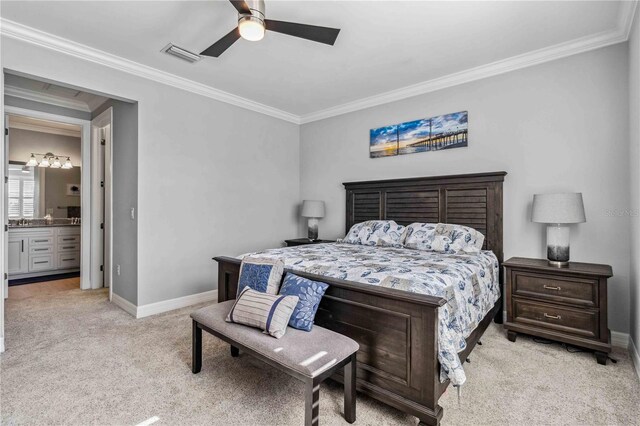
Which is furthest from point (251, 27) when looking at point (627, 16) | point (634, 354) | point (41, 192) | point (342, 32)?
point (41, 192)

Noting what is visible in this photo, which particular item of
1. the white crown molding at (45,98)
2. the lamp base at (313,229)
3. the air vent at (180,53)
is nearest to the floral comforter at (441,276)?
the lamp base at (313,229)

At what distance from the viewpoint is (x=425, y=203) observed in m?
3.85

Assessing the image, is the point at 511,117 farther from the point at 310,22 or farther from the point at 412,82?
the point at 310,22

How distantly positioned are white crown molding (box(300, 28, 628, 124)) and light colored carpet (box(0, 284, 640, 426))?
8.84 feet

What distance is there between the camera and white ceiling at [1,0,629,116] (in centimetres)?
246

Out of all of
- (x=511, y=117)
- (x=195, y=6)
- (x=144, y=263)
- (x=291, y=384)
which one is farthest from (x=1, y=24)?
(x=511, y=117)

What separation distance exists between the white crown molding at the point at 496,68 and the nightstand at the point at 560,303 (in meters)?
1.98

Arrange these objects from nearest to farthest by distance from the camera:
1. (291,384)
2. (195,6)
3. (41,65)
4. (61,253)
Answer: (291,384), (195,6), (41,65), (61,253)

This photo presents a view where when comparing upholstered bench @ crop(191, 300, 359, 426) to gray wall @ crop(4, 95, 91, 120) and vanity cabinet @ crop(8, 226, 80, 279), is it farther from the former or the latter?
vanity cabinet @ crop(8, 226, 80, 279)

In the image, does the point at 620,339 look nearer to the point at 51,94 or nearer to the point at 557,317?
the point at 557,317

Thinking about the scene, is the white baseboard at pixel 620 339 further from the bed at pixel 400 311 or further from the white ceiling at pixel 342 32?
the white ceiling at pixel 342 32

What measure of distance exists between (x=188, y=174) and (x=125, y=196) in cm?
75

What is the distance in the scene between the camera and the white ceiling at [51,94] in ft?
12.5

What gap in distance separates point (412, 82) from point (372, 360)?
327cm
